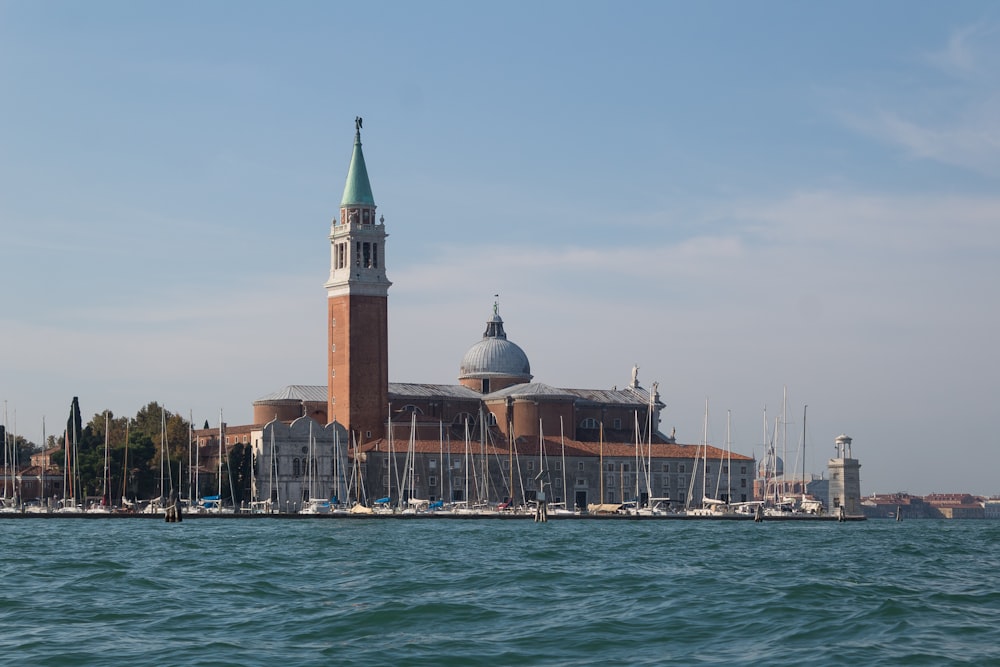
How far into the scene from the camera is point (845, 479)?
91.2 meters

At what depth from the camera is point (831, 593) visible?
24609mm

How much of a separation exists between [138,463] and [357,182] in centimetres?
1959

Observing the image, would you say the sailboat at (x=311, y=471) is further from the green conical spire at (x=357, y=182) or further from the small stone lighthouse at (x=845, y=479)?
the small stone lighthouse at (x=845, y=479)

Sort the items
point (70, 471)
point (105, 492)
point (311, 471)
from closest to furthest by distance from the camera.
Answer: point (105, 492)
point (70, 471)
point (311, 471)

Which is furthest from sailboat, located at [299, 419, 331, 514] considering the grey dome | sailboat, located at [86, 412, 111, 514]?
the grey dome

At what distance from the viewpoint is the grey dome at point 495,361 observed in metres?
97.8

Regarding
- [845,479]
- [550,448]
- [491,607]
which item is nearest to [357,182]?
[550,448]

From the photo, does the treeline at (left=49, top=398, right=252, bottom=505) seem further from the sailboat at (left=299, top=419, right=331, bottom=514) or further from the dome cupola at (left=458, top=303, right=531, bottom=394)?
the dome cupola at (left=458, top=303, right=531, bottom=394)

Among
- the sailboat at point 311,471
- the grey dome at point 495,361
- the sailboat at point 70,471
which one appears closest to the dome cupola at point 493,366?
the grey dome at point 495,361

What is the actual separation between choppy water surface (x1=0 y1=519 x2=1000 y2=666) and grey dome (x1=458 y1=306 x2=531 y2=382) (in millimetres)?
58384

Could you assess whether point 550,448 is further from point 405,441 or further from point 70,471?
point 70,471

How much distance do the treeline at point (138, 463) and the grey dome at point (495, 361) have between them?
18.1 m

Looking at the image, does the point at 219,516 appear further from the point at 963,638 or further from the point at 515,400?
the point at 963,638

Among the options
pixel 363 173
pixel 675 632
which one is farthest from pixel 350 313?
pixel 675 632
